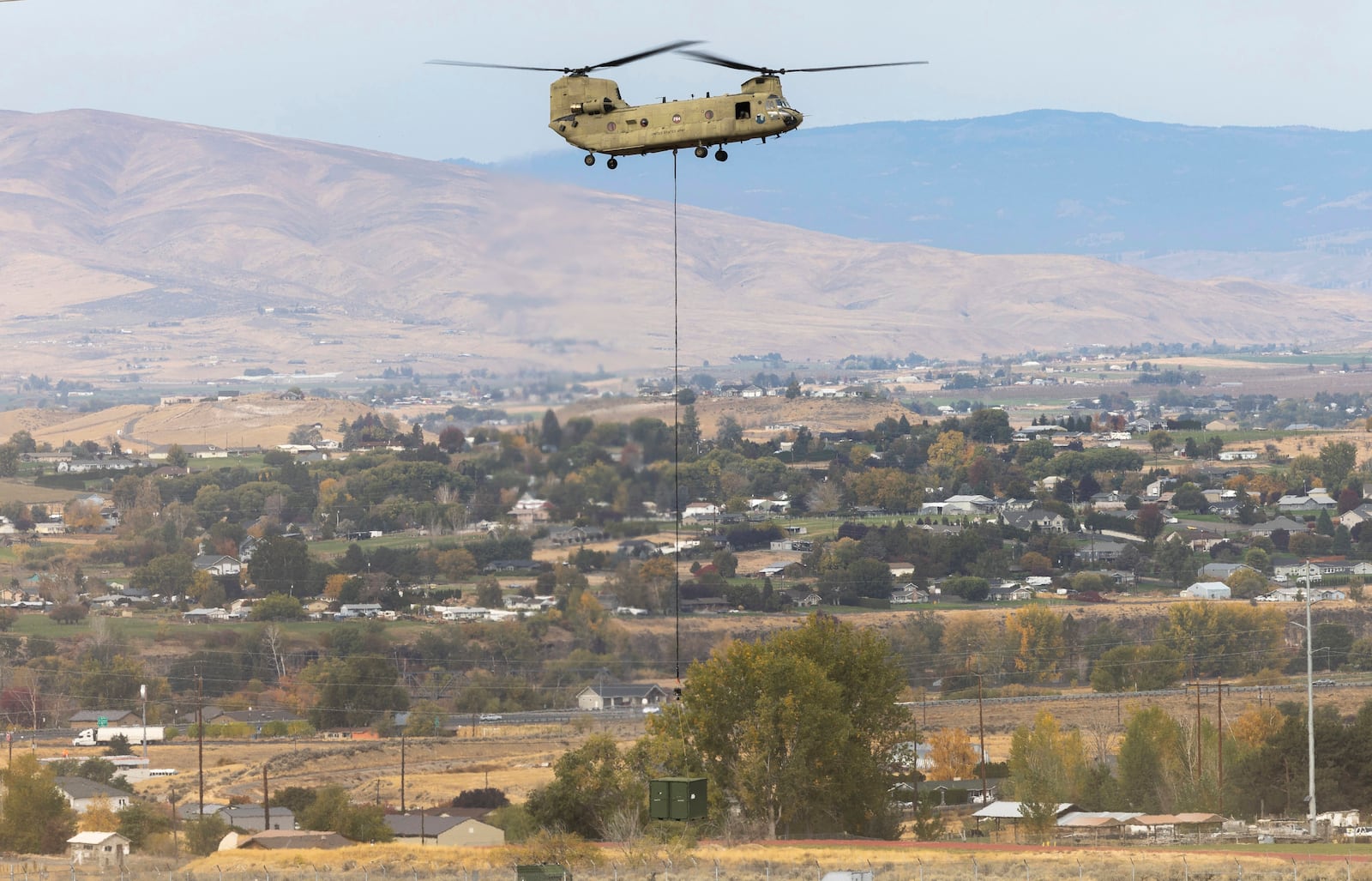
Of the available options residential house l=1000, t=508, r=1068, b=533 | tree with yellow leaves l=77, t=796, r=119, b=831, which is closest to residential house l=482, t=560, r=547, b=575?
residential house l=1000, t=508, r=1068, b=533

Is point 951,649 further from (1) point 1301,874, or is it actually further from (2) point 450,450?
(1) point 1301,874

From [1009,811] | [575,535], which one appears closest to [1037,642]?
[575,535]

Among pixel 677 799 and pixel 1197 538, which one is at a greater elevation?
pixel 677 799

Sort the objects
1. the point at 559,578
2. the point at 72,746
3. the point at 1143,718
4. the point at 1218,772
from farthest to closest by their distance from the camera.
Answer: the point at 559,578, the point at 72,746, the point at 1143,718, the point at 1218,772

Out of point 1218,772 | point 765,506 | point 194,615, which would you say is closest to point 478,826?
point 1218,772

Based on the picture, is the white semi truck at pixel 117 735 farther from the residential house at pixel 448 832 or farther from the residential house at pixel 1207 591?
the residential house at pixel 1207 591

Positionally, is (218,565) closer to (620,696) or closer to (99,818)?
(620,696)
